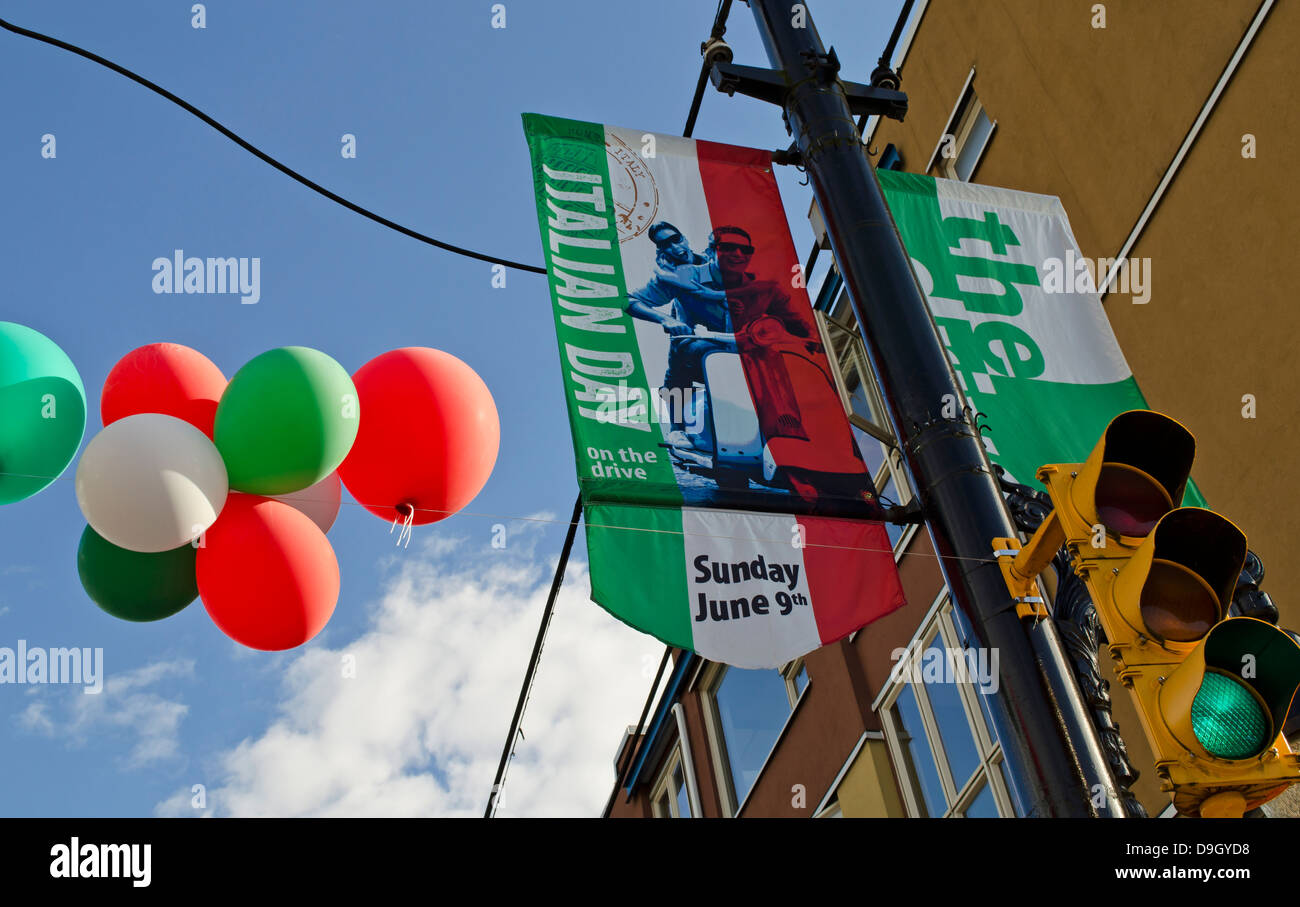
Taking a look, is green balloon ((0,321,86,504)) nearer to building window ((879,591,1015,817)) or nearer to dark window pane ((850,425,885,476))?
building window ((879,591,1015,817))

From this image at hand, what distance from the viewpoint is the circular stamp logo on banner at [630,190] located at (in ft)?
20.3

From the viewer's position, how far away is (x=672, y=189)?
21.0 feet

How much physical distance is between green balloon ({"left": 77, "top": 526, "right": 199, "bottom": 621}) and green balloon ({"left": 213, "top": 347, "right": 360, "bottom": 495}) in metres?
0.49

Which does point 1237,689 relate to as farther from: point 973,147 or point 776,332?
point 973,147

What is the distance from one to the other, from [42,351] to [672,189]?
3336 mm

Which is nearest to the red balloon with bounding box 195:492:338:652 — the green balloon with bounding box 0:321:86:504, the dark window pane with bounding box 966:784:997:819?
the green balloon with bounding box 0:321:86:504

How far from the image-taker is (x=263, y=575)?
430cm

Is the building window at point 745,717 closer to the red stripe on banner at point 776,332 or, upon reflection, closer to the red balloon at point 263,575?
the red stripe on banner at point 776,332

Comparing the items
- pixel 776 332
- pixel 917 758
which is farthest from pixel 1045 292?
pixel 917 758

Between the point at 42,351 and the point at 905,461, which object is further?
the point at 42,351

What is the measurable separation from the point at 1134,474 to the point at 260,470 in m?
3.11
